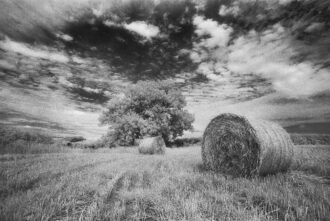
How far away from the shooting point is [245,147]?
534 centimetres

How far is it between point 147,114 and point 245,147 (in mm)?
21605

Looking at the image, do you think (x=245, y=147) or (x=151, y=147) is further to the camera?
(x=151, y=147)

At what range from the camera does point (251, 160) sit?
5.05 m

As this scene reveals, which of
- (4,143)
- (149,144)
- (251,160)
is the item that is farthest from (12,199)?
(149,144)

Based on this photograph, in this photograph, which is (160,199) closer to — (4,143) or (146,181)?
(146,181)

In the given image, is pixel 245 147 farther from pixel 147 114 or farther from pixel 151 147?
pixel 147 114

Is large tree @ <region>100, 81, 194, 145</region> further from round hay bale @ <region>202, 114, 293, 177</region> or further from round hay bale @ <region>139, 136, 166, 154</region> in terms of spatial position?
round hay bale @ <region>202, 114, 293, 177</region>

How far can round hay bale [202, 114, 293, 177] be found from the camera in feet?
16.5

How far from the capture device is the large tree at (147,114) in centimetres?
2388

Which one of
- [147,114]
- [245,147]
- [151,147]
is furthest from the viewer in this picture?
[147,114]

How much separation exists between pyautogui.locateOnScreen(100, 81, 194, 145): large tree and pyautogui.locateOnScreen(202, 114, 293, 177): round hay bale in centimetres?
1756

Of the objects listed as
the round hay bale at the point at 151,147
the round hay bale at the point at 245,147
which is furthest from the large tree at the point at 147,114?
the round hay bale at the point at 245,147

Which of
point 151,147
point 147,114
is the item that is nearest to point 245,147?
point 151,147

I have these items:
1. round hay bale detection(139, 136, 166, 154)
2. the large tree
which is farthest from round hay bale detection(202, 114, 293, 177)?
the large tree
